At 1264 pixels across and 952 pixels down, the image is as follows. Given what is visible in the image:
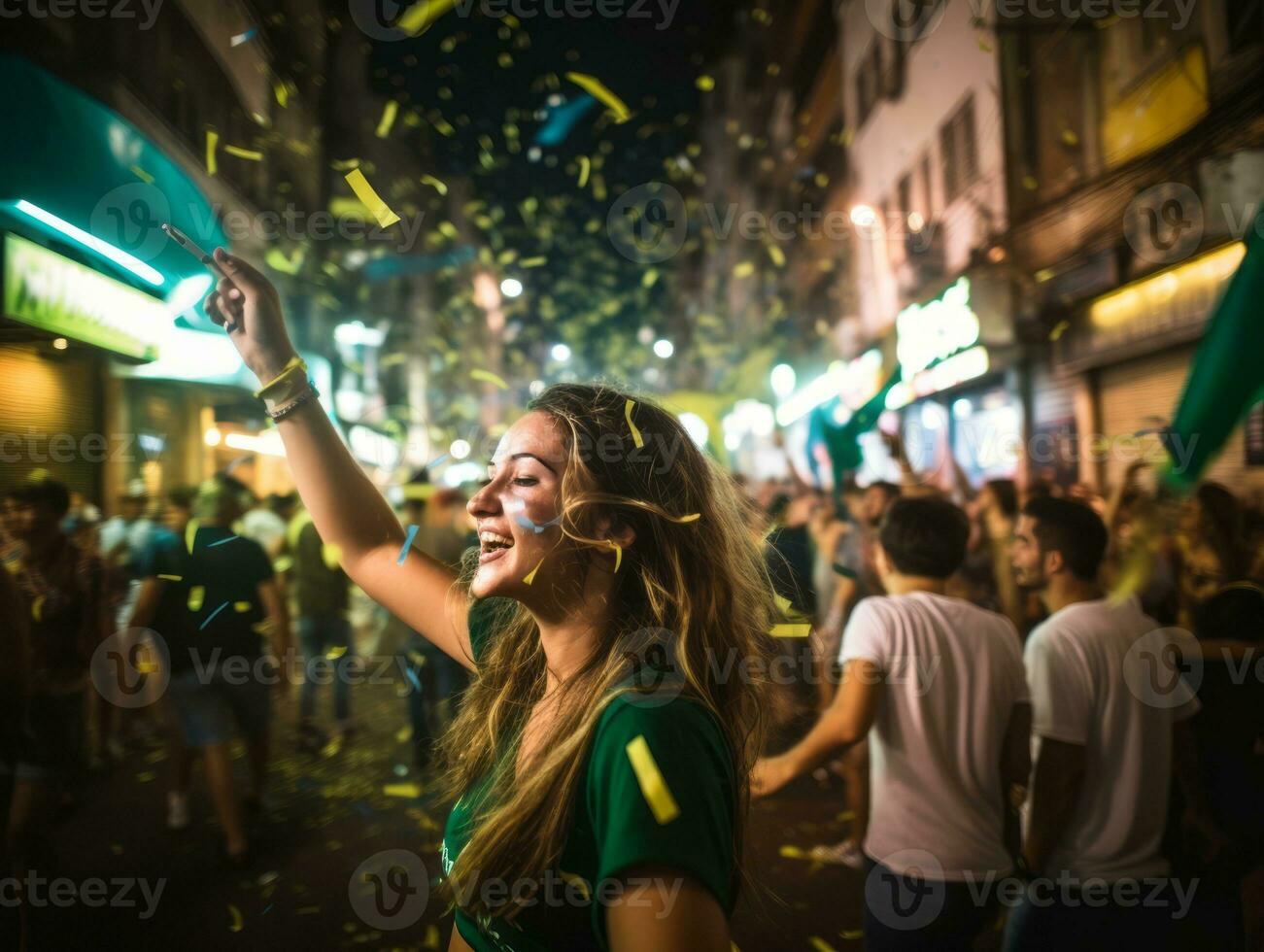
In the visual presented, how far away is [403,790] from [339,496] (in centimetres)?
470

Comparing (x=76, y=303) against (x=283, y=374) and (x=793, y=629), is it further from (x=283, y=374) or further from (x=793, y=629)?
(x=793, y=629)

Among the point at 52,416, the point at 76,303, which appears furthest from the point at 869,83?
the point at 52,416

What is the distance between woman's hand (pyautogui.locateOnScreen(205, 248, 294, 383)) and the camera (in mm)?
1791

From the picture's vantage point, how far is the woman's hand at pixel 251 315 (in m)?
1.79

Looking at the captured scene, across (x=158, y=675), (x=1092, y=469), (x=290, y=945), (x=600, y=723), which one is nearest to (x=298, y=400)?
(x=600, y=723)

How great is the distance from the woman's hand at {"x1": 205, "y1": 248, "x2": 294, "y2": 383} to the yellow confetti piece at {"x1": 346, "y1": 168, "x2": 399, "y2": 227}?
32 centimetres

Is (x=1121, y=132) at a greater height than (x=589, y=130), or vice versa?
(x=1121, y=132)

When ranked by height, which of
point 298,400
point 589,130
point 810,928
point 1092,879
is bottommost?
point 810,928

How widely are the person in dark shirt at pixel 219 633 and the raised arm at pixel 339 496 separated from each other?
11.6 ft

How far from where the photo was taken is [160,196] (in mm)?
8070

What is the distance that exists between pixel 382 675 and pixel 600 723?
26.7 ft

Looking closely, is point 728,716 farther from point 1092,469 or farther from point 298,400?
point 1092,469

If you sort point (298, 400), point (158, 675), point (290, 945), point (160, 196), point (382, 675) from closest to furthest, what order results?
1. point (298, 400)
2. point (290, 945)
3. point (158, 675)
4. point (160, 196)
5. point (382, 675)

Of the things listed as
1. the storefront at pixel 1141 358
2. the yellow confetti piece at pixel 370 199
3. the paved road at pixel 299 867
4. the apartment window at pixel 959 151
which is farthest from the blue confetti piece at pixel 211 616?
the apartment window at pixel 959 151
